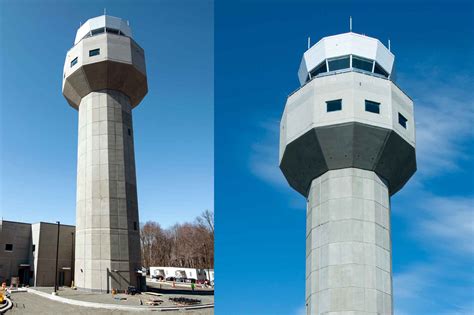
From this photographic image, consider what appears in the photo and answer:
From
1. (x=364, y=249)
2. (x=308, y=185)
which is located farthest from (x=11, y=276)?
(x=364, y=249)

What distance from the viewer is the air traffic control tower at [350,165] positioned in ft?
90.2

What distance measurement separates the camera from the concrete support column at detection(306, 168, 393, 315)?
27.0m

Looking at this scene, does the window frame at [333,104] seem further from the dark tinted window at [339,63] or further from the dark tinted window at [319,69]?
the dark tinted window at [319,69]

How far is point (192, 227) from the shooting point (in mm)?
96000

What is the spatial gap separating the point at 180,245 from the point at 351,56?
70.0 m

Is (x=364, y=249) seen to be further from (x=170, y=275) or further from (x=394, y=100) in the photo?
(x=170, y=275)

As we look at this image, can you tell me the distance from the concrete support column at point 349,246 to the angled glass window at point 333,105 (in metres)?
3.96

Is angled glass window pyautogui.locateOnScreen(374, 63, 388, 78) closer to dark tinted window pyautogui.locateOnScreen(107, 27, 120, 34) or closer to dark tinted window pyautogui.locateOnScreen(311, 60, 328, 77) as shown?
dark tinted window pyautogui.locateOnScreen(311, 60, 328, 77)

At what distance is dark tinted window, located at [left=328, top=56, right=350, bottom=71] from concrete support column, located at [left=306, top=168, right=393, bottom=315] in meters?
7.57

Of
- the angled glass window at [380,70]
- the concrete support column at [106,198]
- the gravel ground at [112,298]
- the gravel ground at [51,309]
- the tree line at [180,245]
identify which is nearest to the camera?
the gravel ground at [51,309]

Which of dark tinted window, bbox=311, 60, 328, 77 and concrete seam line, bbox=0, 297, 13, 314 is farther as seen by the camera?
dark tinted window, bbox=311, 60, 328, 77

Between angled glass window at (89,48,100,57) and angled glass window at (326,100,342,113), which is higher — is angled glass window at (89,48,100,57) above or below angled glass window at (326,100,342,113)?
above

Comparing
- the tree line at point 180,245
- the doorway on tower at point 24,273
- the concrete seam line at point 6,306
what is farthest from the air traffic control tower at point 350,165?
the tree line at point 180,245

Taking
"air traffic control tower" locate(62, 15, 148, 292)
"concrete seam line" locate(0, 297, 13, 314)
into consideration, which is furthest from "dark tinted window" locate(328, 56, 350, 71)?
"concrete seam line" locate(0, 297, 13, 314)
